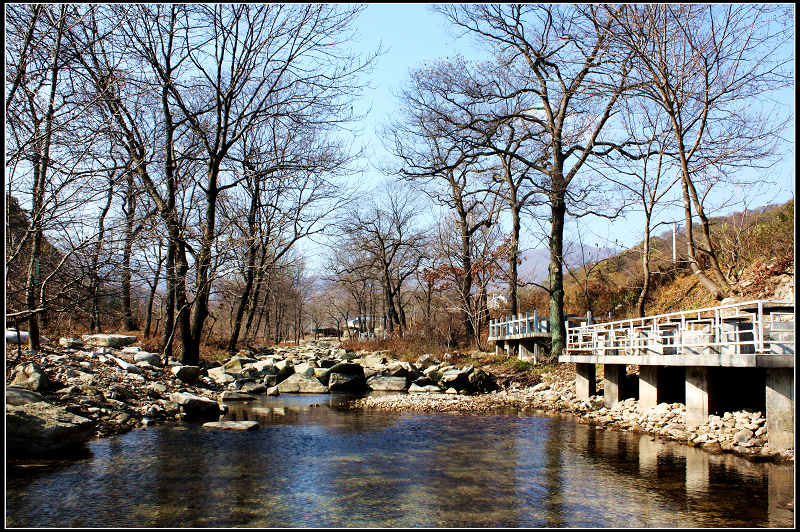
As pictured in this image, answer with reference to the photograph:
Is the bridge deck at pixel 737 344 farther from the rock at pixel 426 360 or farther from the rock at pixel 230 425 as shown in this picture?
the rock at pixel 426 360

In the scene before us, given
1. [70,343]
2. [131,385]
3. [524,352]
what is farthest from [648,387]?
[70,343]

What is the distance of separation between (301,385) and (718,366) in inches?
525

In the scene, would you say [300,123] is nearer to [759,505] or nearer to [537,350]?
[537,350]

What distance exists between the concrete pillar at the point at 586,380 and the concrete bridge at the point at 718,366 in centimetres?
1

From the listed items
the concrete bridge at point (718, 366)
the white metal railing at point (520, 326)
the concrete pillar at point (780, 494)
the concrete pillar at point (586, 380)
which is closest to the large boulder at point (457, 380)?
the concrete bridge at point (718, 366)

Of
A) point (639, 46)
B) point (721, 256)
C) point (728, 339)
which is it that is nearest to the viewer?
point (728, 339)

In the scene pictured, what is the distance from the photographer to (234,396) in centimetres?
1667

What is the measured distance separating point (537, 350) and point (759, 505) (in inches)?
594

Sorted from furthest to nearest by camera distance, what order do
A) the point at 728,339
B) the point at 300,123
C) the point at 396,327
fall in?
the point at 396,327 → the point at 300,123 → the point at 728,339

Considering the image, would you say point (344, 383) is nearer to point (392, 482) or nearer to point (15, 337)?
point (15, 337)

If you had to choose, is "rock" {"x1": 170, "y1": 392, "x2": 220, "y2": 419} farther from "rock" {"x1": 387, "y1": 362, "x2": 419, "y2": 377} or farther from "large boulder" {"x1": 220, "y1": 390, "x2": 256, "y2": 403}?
"rock" {"x1": 387, "y1": 362, "x2": 419, "y2": 377}

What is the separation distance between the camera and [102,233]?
6.86 meters

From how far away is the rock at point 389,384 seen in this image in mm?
20297

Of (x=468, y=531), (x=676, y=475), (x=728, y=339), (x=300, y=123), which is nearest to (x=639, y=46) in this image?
(x=728, y=339)
